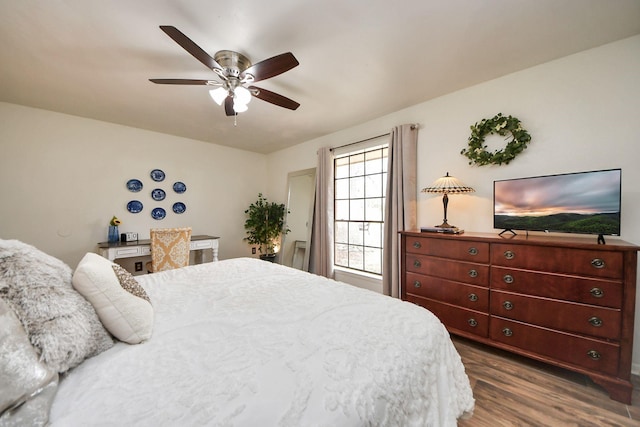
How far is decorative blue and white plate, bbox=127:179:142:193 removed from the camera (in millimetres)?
3432

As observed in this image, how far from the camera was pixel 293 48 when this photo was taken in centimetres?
180

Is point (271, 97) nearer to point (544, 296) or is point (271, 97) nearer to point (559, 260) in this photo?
point (559, 260)

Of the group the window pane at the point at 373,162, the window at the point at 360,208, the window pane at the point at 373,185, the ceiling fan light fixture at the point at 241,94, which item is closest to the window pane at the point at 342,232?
the window at the point at 360,208

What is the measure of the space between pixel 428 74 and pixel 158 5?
212cm

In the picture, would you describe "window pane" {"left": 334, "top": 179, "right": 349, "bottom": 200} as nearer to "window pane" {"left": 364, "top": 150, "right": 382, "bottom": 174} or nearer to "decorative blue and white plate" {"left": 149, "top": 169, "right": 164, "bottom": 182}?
"window pane" {"left": 364, "top": 150, "right": 382, "bottom": 174}

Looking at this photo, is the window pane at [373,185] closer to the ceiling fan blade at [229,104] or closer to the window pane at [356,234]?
the window pane at [356,234]

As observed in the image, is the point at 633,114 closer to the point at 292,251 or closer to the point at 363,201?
the point at 363,201

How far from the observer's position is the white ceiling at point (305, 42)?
4.78ft

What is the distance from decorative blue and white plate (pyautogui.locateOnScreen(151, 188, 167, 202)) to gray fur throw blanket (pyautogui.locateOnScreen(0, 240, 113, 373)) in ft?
9.80

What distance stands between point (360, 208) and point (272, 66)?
232 cm

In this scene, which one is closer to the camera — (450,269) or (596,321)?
(596,321)

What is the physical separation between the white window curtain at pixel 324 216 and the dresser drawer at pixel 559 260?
7.07 ft

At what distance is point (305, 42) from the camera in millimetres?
1732

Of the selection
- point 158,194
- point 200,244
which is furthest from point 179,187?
point 200,244
